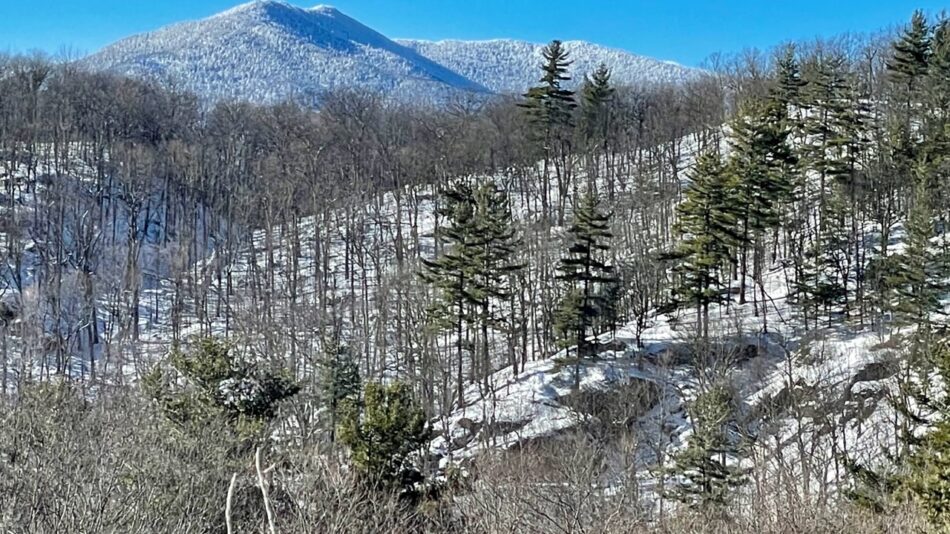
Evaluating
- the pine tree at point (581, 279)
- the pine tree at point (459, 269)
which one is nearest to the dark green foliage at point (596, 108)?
the pine tree at point (581, 279)

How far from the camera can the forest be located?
51.3 feet

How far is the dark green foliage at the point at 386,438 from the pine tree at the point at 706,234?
17.3 metres

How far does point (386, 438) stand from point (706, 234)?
1974 cm

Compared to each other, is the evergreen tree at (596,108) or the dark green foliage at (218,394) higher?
the evergreen tree at (596,108)

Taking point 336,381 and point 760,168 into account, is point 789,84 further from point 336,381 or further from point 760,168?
point 336,381

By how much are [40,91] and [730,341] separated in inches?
2483

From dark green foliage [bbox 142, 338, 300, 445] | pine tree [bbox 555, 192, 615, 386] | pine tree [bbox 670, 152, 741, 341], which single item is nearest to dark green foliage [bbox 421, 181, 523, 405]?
pine tree [bbox 555, 192, 615, 386]

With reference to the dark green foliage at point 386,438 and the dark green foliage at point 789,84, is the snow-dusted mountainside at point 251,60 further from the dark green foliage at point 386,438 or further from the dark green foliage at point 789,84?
the dark green foliage at point 386,438

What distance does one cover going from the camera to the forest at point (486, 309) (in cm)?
1565

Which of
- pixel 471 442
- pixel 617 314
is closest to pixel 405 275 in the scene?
pixel 617 314

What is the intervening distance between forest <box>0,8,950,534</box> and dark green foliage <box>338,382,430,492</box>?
0.28 feet

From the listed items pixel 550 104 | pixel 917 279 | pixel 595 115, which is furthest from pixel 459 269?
pixel 595 115

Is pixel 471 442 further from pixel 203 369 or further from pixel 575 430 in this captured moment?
pixel 203 369

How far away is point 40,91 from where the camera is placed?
69.2 meters
